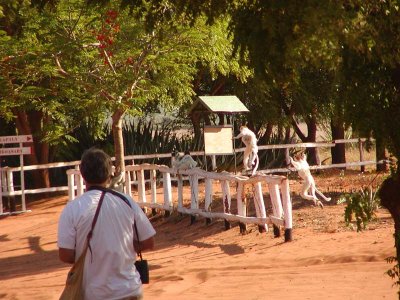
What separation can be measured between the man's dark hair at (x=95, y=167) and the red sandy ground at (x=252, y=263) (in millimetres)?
5836

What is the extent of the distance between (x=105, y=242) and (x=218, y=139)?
15.0 m

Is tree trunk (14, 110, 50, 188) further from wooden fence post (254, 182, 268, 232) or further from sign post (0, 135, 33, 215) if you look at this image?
wooden fence post (254, 182, 268, 232)

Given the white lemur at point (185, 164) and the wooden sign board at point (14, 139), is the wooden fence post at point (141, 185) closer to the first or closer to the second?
the white lemur at point (185, 164)

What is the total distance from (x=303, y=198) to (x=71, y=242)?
50.4ft

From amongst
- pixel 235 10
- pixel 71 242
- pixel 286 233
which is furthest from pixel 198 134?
pixel 71 242

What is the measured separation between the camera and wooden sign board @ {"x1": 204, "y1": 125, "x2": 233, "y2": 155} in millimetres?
21281

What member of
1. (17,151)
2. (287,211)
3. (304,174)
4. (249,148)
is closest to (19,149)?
(17,151)

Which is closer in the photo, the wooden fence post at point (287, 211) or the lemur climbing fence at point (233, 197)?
the wooden fence post at point (287, 211)

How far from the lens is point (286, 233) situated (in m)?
16.4

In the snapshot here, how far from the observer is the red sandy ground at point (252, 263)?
12.7 m

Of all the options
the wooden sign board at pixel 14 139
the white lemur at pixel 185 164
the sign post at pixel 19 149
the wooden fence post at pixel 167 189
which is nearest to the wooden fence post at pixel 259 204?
the white lemur at pixel 185 164

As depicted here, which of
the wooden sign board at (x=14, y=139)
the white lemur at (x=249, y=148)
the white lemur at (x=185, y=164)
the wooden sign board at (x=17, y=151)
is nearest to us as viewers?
the white lemur at (x=185, y=164)

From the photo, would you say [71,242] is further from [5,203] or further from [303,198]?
[5,203]

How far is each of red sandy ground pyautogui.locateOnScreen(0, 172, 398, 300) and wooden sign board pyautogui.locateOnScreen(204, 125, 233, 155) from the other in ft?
5.42
